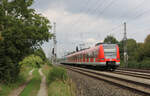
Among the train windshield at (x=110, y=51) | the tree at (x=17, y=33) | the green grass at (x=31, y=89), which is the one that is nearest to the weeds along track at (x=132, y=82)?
the green grass at (x=31, y=89)

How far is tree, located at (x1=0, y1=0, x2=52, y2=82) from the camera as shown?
42.4ft

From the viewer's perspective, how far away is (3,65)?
43.4 feet

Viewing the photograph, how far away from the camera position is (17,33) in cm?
1313

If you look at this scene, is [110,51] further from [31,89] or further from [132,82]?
[31,89]

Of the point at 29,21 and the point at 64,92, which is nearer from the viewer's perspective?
the point at 64,92

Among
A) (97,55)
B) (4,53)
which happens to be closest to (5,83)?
(4,53)

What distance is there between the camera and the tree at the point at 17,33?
12922mm

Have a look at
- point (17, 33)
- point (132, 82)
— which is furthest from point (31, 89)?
point (132, 82)

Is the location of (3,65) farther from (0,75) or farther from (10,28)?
(10,28)

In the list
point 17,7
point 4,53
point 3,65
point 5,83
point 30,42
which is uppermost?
point 17,7

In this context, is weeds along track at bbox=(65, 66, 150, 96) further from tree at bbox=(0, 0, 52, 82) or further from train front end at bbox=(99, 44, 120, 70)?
train front end at bbox=(99, 44, 120, 70)

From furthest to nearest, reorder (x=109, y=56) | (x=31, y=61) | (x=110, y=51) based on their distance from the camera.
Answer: (x=110, y=51) → (x=109, y=56) → (x=31, y=61)

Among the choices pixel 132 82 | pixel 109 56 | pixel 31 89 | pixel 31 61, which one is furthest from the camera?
pixel 109 56

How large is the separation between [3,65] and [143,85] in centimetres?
924
